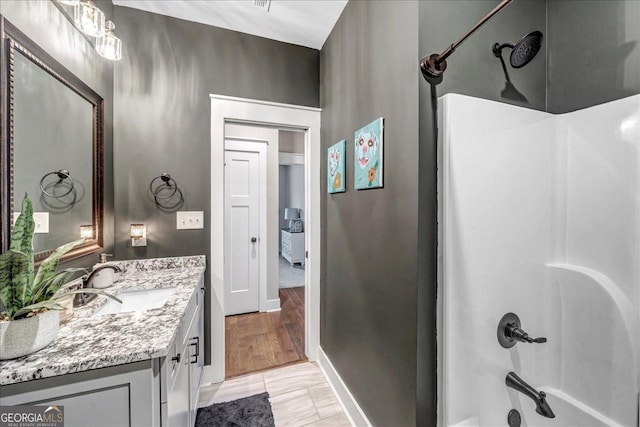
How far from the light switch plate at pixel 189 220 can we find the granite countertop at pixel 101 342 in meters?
0.65

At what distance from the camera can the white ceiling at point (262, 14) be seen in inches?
72.8

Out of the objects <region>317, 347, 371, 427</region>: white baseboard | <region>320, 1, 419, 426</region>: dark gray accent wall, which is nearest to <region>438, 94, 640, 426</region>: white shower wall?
<region>320, 1, 419, 426</region>: dark gray accent wall

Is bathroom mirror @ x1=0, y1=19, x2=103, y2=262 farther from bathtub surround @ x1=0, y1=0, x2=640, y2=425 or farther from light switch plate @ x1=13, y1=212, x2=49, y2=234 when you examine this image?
bathtub surround @ x1=0, y1=0, x2=640, y2=425

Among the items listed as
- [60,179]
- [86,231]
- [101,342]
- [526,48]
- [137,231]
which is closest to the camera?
[101,342]

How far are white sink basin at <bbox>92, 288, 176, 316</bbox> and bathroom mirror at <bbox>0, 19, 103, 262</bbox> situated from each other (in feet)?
1.08

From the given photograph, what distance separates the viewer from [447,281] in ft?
3.69

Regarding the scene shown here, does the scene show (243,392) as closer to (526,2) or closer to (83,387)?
(83,387)

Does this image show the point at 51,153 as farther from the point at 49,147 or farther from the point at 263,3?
the point at 263,3

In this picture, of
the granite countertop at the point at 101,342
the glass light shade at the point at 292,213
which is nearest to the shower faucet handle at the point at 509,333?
the granite countertop at the point at 101,342

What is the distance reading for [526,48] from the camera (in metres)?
1.11

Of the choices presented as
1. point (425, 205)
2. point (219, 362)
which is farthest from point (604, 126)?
point (219, 362)

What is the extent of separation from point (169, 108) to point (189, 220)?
865 millimetres
